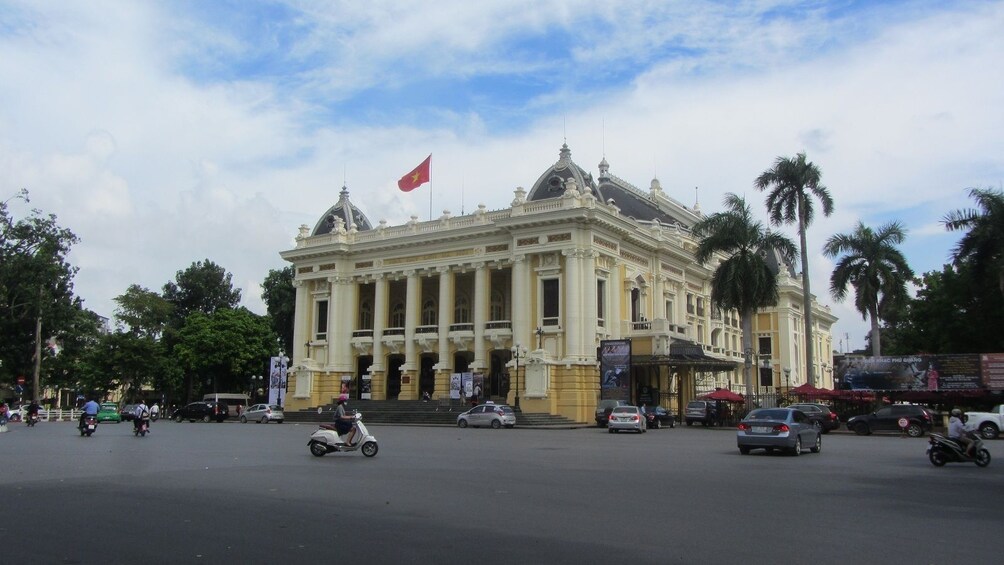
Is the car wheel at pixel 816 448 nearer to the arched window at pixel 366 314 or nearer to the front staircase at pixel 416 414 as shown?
the front staircase at pixel 416 414

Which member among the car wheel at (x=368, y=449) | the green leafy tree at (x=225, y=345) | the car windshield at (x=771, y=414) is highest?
the green leafy tree at (x=225, y=345)

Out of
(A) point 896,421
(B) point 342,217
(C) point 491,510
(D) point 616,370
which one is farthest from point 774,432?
(B) point 342,217

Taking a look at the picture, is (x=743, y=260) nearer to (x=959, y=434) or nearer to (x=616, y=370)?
(x=616, y=370)

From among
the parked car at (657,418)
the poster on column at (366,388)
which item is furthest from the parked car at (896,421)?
the poster on column at (366,388)

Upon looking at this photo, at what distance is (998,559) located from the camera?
8.02 m

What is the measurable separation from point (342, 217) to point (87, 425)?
113 feet

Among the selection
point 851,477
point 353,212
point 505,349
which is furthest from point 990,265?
point 353,212

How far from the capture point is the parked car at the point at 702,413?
43.7 m

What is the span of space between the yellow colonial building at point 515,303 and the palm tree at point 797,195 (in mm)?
6194

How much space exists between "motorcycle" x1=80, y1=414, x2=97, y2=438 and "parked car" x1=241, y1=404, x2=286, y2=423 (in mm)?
20460

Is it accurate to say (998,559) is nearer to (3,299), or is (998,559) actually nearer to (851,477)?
(851,477)

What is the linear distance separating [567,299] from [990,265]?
21.7 m

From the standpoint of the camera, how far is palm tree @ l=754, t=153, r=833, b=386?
46.0 m

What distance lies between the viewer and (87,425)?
3109 centimetres
